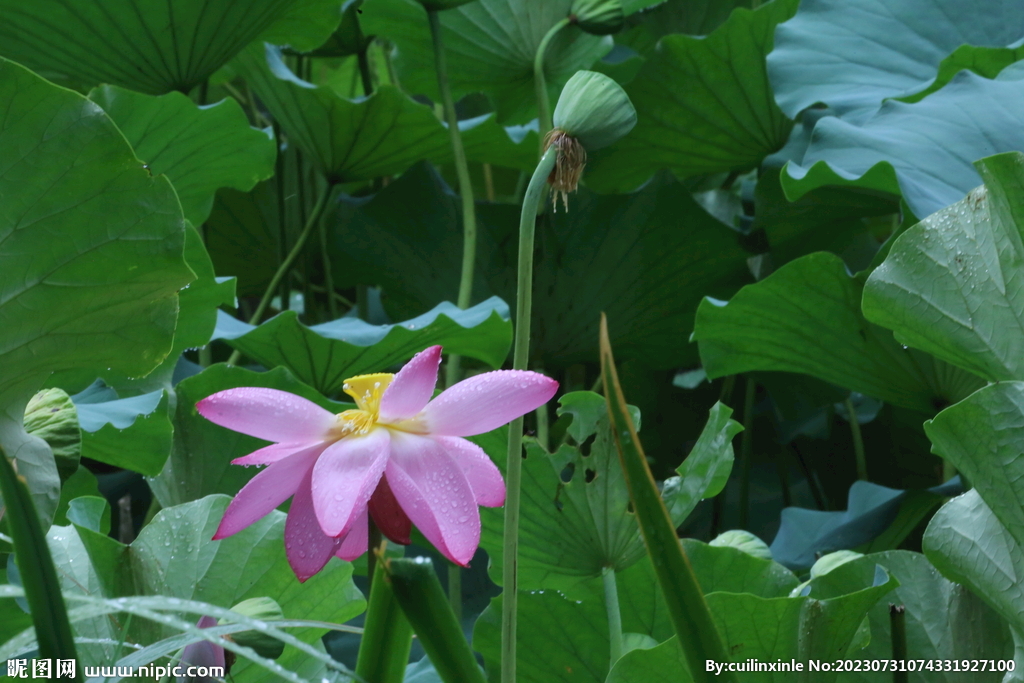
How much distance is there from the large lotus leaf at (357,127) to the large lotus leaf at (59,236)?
0.54 m

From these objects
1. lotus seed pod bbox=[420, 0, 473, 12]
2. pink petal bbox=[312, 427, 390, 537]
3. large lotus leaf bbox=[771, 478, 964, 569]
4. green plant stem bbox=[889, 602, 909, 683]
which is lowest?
large lotus leaf bbox=[771, 478, 964, 569]

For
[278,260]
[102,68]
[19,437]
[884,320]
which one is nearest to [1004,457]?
[884,320]

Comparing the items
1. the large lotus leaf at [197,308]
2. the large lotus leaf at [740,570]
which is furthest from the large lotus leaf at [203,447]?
the large lotus leaf at [740,570]

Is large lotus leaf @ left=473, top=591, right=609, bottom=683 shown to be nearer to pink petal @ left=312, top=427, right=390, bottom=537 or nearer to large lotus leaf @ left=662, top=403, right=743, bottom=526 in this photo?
large lotus leaf @ left=662, top=403, right=743, bottom=526

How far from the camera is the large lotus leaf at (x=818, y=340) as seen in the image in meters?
0.65

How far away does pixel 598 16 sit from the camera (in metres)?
0.86

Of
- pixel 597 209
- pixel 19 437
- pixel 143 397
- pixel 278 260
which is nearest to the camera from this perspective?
pixel 19 437

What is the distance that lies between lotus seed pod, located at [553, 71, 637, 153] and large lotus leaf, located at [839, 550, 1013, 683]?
0.28 m

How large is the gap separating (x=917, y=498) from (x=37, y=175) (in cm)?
61

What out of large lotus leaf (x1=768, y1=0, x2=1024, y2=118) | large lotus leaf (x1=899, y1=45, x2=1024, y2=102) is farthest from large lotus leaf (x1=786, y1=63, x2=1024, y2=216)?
large lotus leaf (x1=768, y1=0, x2=1024, y2=118)

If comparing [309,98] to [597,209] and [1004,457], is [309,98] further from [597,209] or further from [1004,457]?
[1004,457]

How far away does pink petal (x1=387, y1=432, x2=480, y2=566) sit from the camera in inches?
7.8

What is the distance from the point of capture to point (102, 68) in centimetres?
82

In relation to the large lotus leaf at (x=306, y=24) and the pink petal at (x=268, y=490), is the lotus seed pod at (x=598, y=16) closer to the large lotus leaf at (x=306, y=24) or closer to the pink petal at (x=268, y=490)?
the large lotus leaf at (x=306, y=24)
